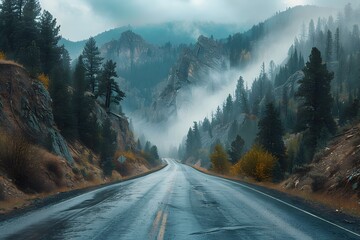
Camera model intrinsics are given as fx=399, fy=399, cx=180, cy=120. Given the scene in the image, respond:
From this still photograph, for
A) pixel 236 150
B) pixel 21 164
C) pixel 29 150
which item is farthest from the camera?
pixel 236 150

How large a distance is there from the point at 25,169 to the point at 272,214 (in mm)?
13146

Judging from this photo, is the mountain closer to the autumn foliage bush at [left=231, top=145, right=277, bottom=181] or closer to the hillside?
the hillside

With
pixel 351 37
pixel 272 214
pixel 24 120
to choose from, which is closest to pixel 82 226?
pixel 272 214

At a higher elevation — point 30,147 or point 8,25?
point 8,25

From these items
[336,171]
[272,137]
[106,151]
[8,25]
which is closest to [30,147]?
[336,171]

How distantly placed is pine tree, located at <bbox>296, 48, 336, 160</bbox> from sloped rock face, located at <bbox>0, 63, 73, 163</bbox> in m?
23.7

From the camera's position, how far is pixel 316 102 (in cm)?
4053

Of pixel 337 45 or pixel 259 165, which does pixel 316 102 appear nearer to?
pixel 259 165

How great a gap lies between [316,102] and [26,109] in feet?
90.4

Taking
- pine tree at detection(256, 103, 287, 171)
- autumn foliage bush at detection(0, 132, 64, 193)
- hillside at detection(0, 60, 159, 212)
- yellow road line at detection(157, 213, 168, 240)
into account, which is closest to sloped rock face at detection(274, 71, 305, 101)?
pine tree at detection(256, 103, 287, 171)

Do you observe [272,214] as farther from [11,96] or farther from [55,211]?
[11,96]

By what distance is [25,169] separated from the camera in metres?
20.7

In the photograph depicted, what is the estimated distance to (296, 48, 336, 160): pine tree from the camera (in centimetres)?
4031

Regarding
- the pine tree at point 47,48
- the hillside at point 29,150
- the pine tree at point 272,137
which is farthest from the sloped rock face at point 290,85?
the hillside at point 29,150
